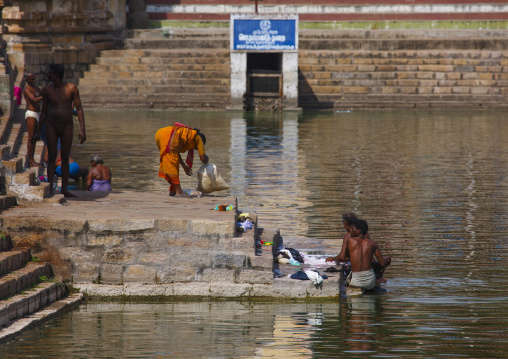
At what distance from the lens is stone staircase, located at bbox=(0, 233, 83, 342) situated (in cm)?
667

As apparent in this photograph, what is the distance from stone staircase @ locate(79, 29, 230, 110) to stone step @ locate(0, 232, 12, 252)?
18508mm

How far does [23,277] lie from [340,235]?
159 inches

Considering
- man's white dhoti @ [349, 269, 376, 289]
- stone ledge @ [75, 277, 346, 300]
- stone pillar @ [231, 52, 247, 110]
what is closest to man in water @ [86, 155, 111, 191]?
stone ledge @ [75, 277, 346, 300]

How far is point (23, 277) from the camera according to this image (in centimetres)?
718

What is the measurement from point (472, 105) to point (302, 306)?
2013 cm

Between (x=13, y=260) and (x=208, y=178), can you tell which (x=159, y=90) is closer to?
(x=208, y=178)

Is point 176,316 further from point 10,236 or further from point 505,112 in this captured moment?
point 505,112

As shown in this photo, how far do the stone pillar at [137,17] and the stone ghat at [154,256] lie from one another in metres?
24.7

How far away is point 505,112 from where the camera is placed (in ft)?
83.6

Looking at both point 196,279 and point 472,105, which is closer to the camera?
point 196,279

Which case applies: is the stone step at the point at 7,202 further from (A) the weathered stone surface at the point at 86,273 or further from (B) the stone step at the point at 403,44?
(B) the stone step at the point at 403,44

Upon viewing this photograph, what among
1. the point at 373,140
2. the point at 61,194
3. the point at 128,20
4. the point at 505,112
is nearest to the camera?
the point at 61,194

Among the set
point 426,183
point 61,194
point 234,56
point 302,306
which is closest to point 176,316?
point 302,306

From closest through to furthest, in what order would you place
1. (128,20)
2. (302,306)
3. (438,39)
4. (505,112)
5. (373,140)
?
1. (302,306)
2. (373,140)
3. (505,112)
4. (438,39)
5. (128,20)
